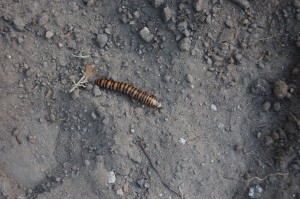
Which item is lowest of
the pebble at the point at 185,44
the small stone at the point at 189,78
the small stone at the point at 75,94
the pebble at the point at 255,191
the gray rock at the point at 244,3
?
the small stone at the point at 75,94

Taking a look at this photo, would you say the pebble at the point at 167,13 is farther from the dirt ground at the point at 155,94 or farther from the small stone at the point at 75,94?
the small stone at the point at 75,94

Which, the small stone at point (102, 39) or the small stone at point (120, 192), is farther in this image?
the small stone at point (102, 39)

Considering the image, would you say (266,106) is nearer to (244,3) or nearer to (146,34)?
(244,3)

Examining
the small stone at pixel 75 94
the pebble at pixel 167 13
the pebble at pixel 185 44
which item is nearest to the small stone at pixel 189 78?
the pebble at pixel 185 44

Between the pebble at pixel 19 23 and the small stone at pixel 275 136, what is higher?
the small stone at pixel 275 136

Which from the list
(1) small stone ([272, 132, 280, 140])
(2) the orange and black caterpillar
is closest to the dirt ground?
(1) small stone ([272, 132, 280, 140])

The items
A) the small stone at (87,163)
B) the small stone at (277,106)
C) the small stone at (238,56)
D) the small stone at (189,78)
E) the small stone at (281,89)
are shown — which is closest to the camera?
the small stone at (281,89)
